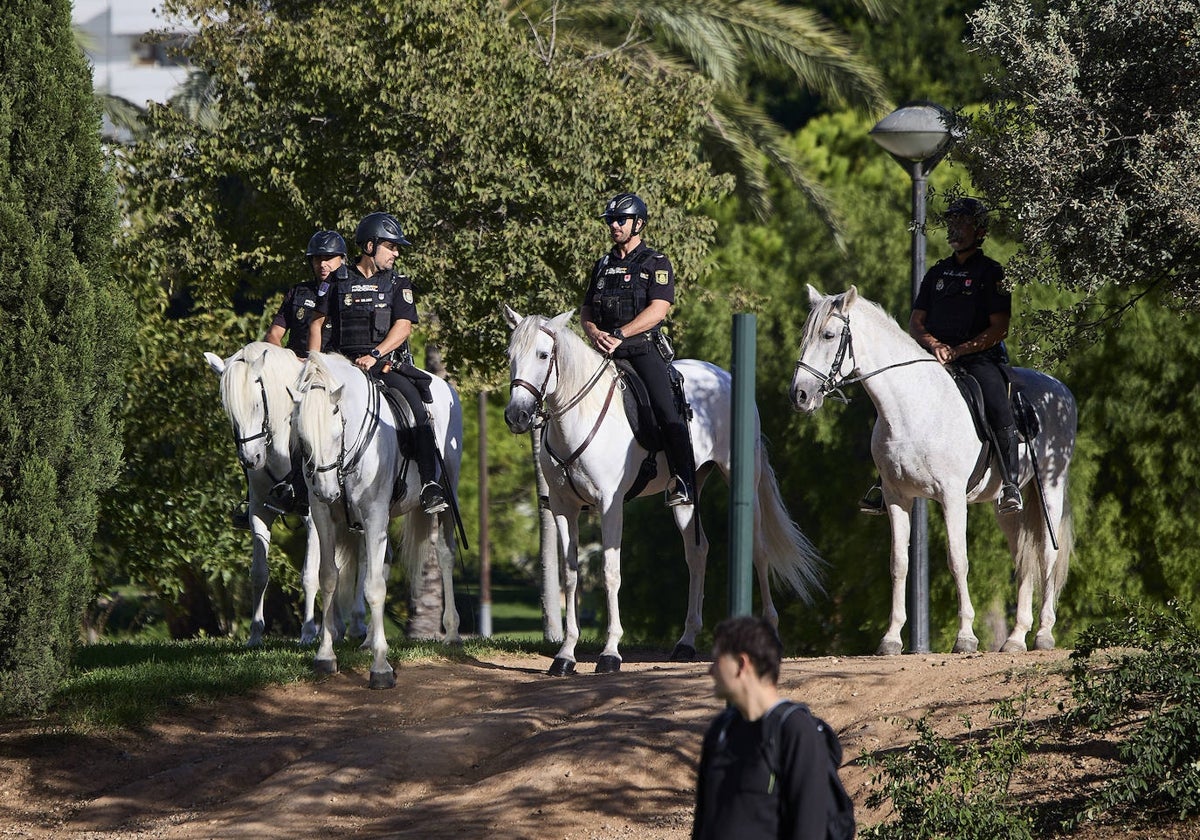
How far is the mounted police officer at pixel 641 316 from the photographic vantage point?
12734 mm

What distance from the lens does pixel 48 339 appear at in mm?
11414

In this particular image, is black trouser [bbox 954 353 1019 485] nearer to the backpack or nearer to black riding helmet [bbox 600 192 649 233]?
black riding helmet [bbox 600 192 649 233]

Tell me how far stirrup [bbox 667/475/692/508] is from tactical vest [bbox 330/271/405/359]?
2.77 m

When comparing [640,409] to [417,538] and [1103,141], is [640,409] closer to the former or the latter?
[417,538]

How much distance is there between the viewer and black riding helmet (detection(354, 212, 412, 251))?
535 inches

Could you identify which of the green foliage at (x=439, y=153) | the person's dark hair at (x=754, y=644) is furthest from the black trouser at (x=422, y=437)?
the person's dark hair at (x=754, y=644)

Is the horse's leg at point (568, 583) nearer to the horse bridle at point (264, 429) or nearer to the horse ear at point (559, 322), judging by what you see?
the horse ear at point (559, 322)

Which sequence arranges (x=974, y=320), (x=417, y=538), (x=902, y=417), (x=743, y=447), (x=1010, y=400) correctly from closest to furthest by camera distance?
(x=743, y=447) → (x=902, y=417) → (x=1010, y=400) → (x=974, y=320) → (x=417, y=538)

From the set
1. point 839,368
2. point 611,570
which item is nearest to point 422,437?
point 611,570

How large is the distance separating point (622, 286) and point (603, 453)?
137cm

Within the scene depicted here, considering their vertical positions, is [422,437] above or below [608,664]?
above

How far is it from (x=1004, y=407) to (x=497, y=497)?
3147cm

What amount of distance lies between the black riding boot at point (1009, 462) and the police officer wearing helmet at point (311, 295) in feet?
18.3

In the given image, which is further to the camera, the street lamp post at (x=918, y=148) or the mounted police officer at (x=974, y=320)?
the street lamp post at (x=918, y=148)
